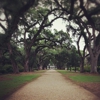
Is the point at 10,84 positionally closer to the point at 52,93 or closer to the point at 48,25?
the point at 52,93

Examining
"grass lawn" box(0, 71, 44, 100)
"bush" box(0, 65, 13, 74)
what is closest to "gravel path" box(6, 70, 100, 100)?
"grass lawn" box(0, 71, 44, 100)

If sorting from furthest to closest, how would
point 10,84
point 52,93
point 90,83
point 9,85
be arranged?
point 90,83, point 10,84, point 9,85, point 52,93

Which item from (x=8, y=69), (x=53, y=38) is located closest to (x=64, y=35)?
(x=53, y=38)

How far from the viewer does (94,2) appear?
7.04 m

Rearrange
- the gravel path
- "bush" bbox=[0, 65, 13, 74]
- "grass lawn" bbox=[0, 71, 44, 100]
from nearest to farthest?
the gravel path
"grass lawn" bbox=[0, 71, 44, 100]
"bush" bbox=[0, 65, 13, 74]

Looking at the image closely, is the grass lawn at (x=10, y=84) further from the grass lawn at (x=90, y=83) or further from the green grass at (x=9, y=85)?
the grass lawn at (x=90, y=83)

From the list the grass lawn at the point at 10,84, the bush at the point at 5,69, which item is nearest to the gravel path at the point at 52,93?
the grass lawn at the point at 10,84

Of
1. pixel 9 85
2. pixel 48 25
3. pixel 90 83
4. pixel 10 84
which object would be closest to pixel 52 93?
pixel 9 85

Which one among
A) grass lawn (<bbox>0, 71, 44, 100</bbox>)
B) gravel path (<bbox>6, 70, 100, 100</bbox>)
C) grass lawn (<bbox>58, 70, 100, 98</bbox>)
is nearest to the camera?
gravel path (<bbox>6, 70, 100, 100</bbox>)

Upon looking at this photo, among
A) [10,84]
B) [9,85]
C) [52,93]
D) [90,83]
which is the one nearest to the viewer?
[52,93]

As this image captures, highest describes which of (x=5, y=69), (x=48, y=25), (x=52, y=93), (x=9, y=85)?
(x=48, y=25)

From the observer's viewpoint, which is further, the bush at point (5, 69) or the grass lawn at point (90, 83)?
the bush at point (5, 69)

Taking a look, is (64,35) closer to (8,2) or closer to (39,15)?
(39,15)

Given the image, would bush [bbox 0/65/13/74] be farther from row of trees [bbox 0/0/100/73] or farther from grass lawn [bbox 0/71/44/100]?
grass lawn [bbox 0/71/44/100]
